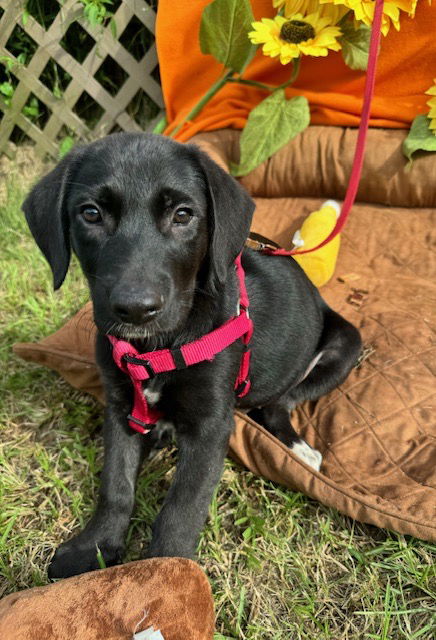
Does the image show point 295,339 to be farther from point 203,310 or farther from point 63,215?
point 63,215

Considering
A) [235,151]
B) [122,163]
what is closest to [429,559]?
[122,163]

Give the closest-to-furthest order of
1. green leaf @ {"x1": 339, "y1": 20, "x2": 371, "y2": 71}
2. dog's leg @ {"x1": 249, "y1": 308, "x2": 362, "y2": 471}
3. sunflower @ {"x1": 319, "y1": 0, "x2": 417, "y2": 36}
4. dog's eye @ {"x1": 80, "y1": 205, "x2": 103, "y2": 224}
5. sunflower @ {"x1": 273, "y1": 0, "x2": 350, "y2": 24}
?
dog's eye @ {"x1": 80, "y1": 205, "x2": 103, "y2": 224} → dog's leg @ {"x1": 249, "y1": 308, "x2": 362, "y2": 471} → sunflower @ {"x1": 319, "y1": 0, "x2": 417, "y2": 36} → sunflower @ {"x1": 273, "y1": 0, "x2": 350, "y2": 24} → green leaf @ {"x1": 339, "y1": 20, "x2": 371, "y2": 71}

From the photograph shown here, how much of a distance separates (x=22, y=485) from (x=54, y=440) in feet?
0.85

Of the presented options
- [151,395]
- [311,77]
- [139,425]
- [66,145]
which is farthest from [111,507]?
[66,145]

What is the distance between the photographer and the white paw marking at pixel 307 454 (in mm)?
2191

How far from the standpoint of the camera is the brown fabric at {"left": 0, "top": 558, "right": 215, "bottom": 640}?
4.44ft

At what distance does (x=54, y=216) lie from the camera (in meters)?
1.83

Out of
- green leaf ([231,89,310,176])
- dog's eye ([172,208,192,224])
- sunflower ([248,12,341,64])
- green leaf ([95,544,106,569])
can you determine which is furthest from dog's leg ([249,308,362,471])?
sunflower ([248,12,341,64])

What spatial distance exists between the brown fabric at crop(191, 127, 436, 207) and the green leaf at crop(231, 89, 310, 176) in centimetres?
16

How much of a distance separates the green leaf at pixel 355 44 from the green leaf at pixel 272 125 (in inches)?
13.7

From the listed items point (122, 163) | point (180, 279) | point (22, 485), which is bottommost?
point (22, 485)

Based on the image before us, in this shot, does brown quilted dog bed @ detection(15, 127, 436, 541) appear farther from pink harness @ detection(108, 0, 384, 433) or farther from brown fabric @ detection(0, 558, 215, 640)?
brown fabric @ detection(0, 558, 215, 640)

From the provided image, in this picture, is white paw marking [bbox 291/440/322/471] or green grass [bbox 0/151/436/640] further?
white paw marking [bbox 291/440/322/471]

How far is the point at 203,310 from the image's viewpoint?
1.91m
